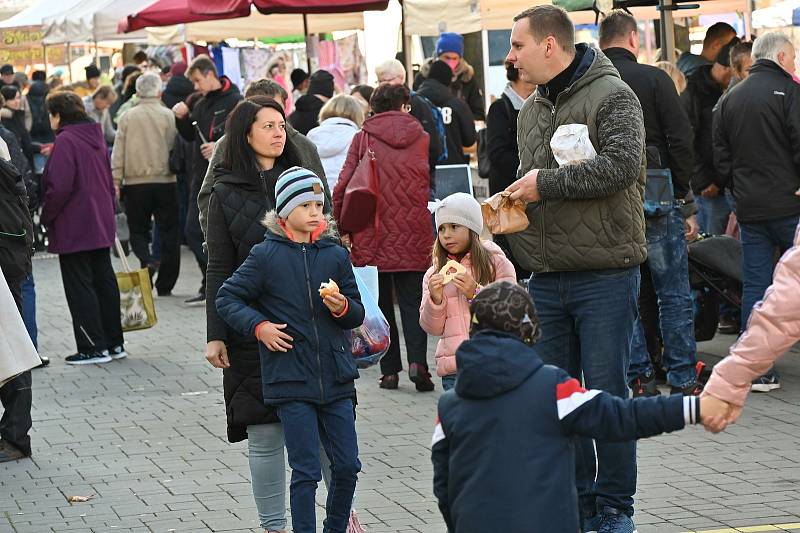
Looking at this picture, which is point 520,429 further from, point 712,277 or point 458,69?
point 458,69

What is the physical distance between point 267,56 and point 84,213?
1026 centimetres

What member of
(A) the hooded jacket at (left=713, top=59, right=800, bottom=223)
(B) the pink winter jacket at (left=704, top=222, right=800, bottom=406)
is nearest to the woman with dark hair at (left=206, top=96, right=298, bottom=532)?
(B) the pink winter jacket at (left=704, top=222, right=800, bottom=406)

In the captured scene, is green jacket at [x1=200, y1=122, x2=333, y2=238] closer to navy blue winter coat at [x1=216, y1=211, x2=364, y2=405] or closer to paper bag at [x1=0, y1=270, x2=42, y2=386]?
navy blue winter coat at [x1=216, y1=211, x2=364, y2=405]

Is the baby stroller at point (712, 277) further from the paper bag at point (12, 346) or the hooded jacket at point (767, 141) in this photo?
the paper bag at point (12, 346)

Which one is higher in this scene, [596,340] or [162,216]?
[596,340]

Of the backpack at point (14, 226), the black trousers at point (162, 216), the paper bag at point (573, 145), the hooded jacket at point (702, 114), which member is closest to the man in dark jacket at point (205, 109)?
the black trousers at point (162, 216)

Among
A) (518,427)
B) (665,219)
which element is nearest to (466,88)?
(665,219)

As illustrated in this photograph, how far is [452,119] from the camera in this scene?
40.3 feet

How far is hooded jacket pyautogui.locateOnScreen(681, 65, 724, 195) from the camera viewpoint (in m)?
11.1

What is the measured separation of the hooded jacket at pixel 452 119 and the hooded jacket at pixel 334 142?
141 cm

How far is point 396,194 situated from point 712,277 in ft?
7.18

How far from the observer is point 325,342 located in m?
5.74

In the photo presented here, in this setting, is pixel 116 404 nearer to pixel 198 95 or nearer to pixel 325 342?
pixel 325 342

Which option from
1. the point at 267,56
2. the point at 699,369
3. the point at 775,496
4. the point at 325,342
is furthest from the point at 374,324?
the point at 267,56
